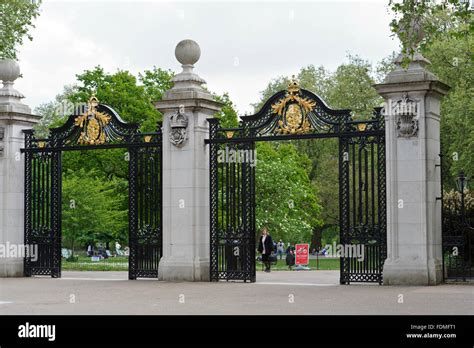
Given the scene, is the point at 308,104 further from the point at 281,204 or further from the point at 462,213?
the point at 281,204

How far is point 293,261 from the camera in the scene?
102 ft

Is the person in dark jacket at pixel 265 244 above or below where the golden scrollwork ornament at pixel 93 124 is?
below

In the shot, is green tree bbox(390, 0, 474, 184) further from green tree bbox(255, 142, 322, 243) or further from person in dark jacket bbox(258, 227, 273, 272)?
person in dark jacket bbox(258, 227, 273, 272)

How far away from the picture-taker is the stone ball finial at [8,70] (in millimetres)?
22250

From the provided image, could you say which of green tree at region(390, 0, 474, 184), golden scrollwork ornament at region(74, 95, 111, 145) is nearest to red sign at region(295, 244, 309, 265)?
green tree at region(390, 0, 474, 184)

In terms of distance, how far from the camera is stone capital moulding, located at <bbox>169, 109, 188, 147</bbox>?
19.6 meters

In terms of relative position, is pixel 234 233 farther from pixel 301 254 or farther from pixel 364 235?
pixel 301 254

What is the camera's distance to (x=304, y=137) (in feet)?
61.4

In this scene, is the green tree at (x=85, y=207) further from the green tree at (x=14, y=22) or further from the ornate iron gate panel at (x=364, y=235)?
the ornate iron gate panel at (x=364, y=235)

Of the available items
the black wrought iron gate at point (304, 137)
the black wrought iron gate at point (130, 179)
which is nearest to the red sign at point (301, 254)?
the black wrought iron gate at point (130, 179)

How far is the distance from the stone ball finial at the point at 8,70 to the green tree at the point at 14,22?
8.44 m
